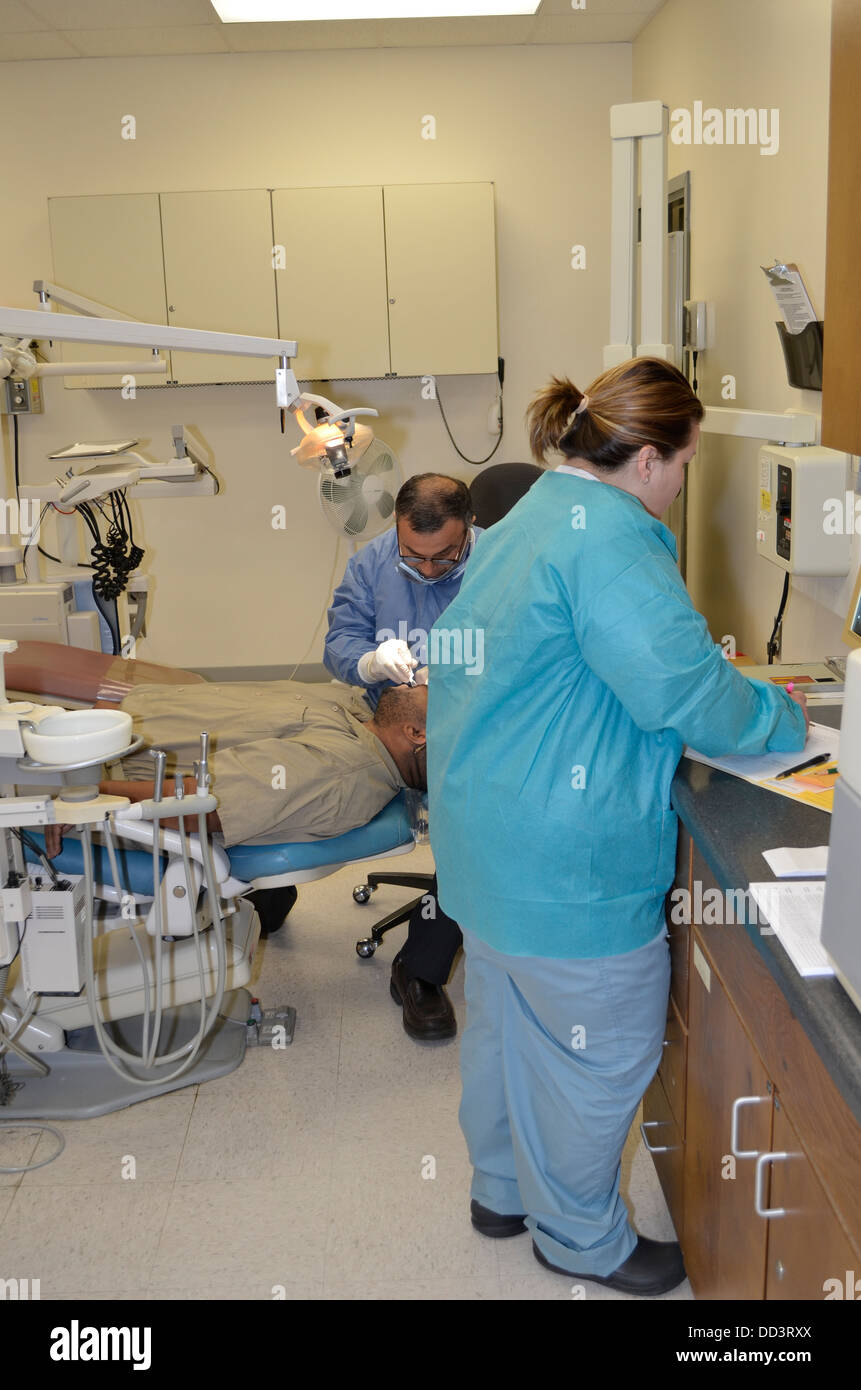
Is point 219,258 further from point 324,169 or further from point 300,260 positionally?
point 324,169

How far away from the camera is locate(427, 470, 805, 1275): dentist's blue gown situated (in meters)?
1.44

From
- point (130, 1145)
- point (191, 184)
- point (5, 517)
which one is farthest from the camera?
point (191, 184)

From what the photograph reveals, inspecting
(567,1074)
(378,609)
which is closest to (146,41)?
(378,609)

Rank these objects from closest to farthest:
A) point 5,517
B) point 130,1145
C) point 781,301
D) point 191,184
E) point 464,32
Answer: point 130,1145 → point 781,301 → point 5,517 → point 464,32 → point 191,184

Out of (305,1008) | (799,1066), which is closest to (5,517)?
(305,1008)

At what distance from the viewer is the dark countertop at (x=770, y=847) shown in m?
0.97

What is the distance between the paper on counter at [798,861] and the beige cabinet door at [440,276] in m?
3.51

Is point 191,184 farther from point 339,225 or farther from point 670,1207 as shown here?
point 670,1207

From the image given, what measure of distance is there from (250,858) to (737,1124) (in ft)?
3.79

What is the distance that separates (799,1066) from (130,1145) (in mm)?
1455

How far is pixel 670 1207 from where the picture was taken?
6.16ft

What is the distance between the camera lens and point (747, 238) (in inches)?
120
